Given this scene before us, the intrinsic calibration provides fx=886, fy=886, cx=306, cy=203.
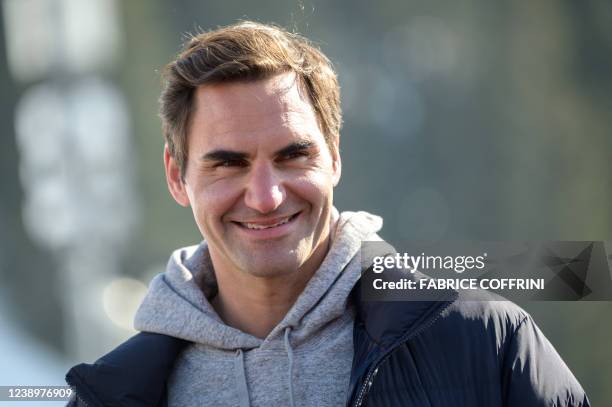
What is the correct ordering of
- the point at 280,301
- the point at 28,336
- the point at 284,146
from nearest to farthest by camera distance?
the point at 284,146 → the point at 280,301 → the point at 28,336

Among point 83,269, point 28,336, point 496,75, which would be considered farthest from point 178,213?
point 496,75

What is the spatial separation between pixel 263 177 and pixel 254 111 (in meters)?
0.16

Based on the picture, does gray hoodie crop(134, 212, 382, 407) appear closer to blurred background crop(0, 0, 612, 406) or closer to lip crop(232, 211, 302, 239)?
lip crop(232, 211, 302, 239)

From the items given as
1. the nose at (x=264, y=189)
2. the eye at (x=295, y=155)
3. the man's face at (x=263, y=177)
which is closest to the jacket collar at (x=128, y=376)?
the man's face at (x=263, y=177)

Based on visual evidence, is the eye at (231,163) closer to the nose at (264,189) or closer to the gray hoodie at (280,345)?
the nose at (264,189)

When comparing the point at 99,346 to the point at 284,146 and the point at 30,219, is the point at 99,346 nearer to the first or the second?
the point at 30,219

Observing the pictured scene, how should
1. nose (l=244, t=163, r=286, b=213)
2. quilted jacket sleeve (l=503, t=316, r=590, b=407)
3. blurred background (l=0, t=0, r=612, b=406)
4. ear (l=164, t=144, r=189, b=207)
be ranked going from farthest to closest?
1. blurred background (l=0, t=0, r=612, b=406)
2. ear (l=164, t=144, r=189, b=207)
3. nose (l=244, t=163, r=286, b=213)
4. quilted jacket sleeve (l=503, t=316, r=590, b=407)

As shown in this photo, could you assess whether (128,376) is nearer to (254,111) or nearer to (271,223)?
(271,223)

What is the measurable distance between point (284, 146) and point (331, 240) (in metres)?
0.29

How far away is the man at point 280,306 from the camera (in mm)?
1771

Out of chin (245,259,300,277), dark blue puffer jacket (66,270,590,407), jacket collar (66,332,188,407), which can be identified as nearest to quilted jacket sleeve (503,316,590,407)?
dark blue puffer jacket (66,270,590,407)

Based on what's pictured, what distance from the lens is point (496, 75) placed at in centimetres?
491

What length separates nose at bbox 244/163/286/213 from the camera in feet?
6.07

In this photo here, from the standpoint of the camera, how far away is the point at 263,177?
6.13 ft
